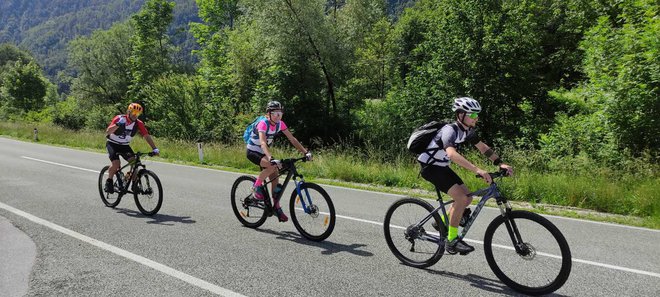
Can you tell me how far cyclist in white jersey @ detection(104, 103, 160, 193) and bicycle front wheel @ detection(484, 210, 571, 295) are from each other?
6057 millimetres

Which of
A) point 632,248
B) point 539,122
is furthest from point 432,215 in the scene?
point 539,122

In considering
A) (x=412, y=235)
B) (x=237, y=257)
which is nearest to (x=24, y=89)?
(x=237, y=257)

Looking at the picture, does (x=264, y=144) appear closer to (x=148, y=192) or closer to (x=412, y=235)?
(x=412, y=235)

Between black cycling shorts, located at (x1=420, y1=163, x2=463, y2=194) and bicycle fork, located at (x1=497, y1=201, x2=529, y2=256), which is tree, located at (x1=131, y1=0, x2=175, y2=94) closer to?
black cycling shorts, located at (x1=420, y1=163, x2=463, y2=194)

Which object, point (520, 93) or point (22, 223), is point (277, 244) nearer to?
point (22, 223)

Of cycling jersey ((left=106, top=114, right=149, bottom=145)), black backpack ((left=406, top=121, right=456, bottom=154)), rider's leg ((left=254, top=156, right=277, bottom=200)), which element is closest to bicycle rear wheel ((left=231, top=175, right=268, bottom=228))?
rider's leg ((left=254, top=156, right=277, bottom=200))

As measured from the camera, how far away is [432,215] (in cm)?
489

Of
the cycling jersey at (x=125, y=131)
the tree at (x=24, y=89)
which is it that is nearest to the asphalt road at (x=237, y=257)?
the cycling jersey at (x=125, y=131)

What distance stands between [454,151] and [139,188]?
612 centimetres

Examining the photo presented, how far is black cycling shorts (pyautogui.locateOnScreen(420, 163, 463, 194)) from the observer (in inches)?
185

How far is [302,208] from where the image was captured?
6.19 meters

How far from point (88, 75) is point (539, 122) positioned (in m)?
53.6

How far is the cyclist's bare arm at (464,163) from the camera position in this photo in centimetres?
411

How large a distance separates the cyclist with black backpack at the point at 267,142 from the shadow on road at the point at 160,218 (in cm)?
157
